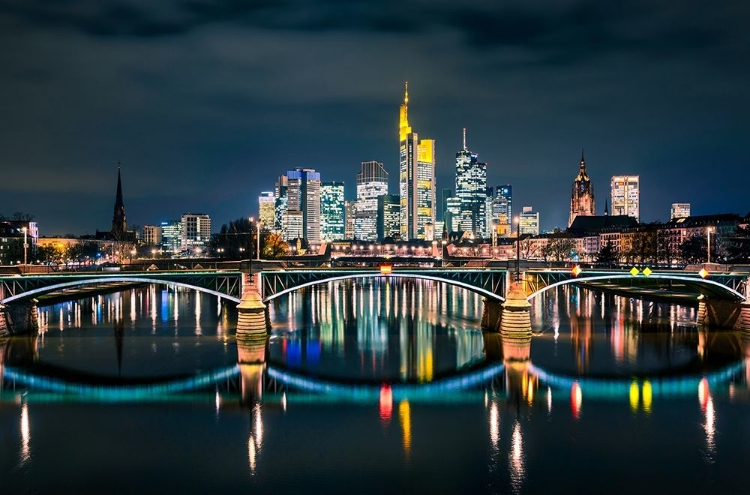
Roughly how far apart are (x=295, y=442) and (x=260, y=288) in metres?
32.6

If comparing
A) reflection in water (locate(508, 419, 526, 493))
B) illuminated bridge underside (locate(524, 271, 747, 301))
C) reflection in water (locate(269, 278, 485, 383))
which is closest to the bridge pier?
reflection in water (locate(269, 278, 485, 383))

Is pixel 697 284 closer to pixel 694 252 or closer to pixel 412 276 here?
pixel 412 276

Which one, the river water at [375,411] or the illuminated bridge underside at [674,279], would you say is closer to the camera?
the river water at [375,411]

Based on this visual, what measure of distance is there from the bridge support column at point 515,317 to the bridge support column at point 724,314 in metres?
23.8

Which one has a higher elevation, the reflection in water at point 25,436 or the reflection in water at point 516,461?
the reflection in water at point 25,436

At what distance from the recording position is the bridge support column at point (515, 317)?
2618 inches

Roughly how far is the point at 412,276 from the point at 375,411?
26995 mm

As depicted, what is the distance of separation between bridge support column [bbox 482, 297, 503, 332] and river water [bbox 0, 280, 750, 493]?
5.66 feet

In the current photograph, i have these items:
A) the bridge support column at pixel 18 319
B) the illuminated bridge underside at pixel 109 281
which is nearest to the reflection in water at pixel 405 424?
the illuminated bridge underside at pixel 109 281

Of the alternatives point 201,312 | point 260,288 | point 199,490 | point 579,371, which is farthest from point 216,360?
point 201,312

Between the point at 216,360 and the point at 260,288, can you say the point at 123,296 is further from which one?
the point at 216,360

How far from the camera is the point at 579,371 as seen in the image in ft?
174

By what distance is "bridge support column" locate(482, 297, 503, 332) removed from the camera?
71188mm

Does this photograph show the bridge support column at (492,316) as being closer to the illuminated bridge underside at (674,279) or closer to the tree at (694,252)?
the illuminated bridge underside at (674,279)
